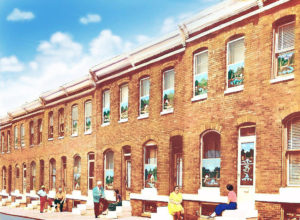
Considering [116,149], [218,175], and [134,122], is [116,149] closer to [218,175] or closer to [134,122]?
[134,122]

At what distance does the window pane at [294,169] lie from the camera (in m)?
14.5

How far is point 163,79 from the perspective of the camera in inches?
865

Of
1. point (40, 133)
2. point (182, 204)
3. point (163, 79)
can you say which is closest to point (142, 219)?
point (182, 204)

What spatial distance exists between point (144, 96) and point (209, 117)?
581 cm

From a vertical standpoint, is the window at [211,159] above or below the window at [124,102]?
below

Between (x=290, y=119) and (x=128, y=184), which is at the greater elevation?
(x=290, y=119)

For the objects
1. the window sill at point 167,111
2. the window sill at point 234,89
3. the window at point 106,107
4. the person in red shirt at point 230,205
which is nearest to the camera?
the person in red shirt at point 230,205

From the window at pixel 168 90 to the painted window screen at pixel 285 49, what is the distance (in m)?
6.62

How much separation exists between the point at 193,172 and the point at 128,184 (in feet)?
21.5

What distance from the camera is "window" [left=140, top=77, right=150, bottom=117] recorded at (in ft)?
76.1

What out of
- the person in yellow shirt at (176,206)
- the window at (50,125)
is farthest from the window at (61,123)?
the person in yellow shirt at (176,206)

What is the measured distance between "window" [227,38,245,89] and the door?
1820 millimetres

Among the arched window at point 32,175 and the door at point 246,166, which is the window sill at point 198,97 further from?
the arched window at point 32,175

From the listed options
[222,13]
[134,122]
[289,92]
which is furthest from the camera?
[134,122]
